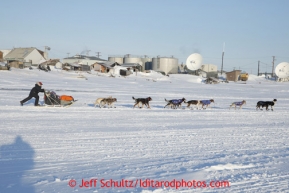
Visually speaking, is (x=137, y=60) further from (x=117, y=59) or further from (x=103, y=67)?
(x=103, y=67)

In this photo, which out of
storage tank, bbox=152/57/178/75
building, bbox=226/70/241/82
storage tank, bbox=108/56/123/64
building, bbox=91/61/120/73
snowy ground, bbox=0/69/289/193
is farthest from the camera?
storage tank, bbox=108/56/123/64

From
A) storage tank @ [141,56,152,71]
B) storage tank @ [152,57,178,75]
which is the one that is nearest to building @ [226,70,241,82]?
storage tank @ [152,57,178,75]

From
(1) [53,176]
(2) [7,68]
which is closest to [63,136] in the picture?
(1) [53,176]

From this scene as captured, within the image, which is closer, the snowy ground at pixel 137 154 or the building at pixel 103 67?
the snowy ground at pixel 137 154

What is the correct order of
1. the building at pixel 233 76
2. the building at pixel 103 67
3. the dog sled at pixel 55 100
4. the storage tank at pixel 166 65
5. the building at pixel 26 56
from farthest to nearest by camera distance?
1. the storage tank at pixel 166 65
2. the building at pixel 233 76
3. the building at pixel 103 67
4. the building at pixel 26 56
5. the dog sled at pixel 55 100

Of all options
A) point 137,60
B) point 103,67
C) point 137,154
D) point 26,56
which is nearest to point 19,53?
point 26,56

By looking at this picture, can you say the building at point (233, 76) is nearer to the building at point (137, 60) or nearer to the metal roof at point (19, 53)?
the building at point (137, 60)

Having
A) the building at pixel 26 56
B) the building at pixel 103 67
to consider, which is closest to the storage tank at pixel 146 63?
the building at pixel 103 67

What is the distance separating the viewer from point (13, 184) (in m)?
4.55

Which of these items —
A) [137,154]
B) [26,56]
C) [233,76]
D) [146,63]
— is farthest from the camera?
[146,63]

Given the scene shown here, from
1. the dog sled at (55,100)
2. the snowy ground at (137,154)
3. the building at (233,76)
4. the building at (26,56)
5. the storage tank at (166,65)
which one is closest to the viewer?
the snowy ground at (137,154)

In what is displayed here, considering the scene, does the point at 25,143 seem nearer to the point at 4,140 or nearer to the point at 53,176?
the point at 4,140

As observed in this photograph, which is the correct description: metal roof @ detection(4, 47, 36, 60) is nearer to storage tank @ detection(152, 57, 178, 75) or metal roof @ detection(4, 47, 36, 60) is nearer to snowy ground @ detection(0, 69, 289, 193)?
storage tank @ detection(152, 57, 178, 75)

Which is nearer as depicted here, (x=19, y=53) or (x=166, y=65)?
(x=19, y=53)
